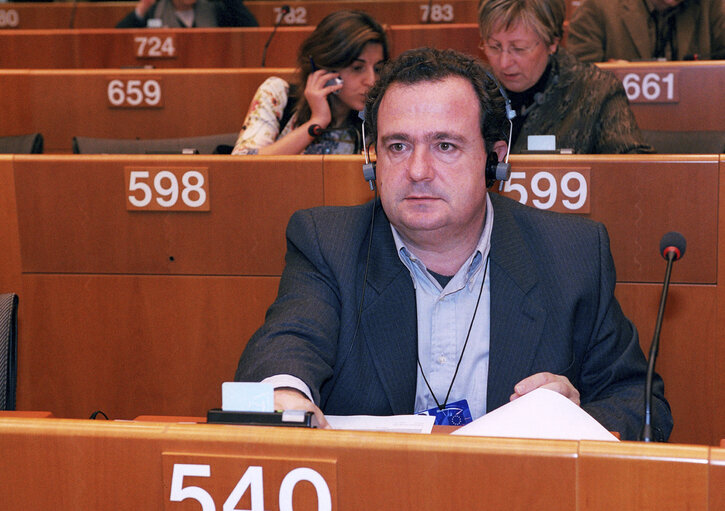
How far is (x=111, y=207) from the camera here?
2.35 meters

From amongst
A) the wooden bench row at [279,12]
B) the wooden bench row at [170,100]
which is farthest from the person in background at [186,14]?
the wooden bench row at [170,100]

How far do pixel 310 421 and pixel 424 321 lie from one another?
2.56 ft

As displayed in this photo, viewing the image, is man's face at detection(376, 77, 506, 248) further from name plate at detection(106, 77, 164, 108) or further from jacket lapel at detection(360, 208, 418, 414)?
name plate at detection(106, 77, 164, 108)

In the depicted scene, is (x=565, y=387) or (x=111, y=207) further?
(x=111, y=207)

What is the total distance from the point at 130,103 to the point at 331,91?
1.23 meters

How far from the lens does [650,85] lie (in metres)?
3.36

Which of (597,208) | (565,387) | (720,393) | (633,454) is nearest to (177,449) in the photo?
(633,454)

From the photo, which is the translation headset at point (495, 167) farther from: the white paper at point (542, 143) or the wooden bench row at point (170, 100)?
the wooden bench row at point (170, 100)

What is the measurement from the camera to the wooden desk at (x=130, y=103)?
356 cm

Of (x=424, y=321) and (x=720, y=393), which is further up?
(x=424, y=321)

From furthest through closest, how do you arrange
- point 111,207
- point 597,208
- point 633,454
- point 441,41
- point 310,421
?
point 441,41 → point 111,207 → point 597,208 → point 310,421 → point 633,454

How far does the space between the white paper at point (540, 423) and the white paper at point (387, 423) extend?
8 cm

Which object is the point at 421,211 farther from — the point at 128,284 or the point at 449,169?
the point at 128,284

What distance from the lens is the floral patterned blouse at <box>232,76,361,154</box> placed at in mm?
2973
